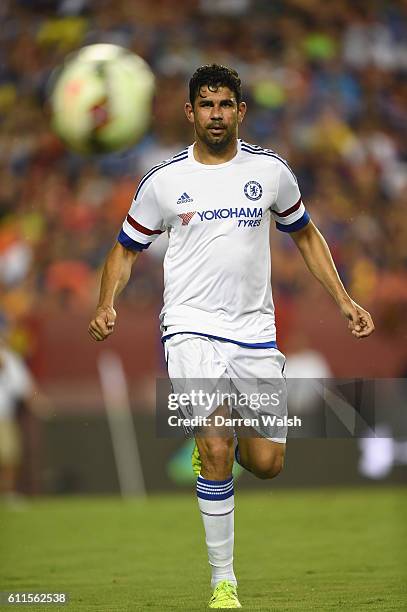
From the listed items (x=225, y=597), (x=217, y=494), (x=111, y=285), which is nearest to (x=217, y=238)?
(x=111, y=285)

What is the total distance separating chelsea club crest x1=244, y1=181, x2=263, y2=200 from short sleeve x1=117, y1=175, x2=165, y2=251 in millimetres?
430

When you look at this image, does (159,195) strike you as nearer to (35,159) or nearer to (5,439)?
(5,439)

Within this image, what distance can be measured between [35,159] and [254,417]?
32.6 ft

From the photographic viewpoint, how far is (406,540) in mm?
8836

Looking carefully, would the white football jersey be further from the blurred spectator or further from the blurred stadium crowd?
the blurred spectator


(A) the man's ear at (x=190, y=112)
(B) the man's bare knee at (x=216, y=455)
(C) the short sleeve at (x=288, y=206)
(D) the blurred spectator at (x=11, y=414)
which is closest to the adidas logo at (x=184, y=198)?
(A) the man's ear at (x=190, y=112)

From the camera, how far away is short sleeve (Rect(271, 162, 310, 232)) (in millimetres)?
6031

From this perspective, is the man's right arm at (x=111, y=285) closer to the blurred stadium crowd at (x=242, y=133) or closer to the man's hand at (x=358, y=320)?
the man's hand at (x=358, y=320)

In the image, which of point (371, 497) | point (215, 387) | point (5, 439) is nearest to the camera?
point (215, 387)

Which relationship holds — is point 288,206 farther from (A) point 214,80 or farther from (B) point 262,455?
(B) point 262,455

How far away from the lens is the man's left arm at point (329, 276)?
19.6 ft

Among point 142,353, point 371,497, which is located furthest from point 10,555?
point 142,353

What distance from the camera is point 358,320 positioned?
5.97 meters

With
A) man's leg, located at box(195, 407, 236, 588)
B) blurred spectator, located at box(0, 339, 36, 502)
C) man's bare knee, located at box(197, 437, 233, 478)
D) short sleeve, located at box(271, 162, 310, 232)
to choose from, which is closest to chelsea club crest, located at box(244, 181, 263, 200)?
short sleeve, located at box(271, 162, 310, 232)
